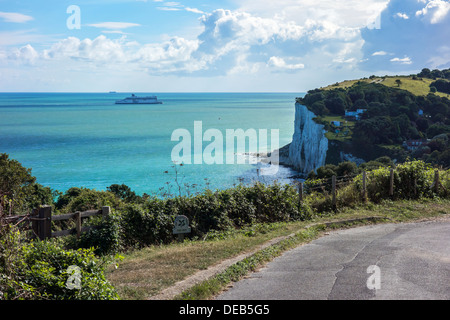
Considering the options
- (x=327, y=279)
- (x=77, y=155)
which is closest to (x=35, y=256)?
(x=327, y=279)

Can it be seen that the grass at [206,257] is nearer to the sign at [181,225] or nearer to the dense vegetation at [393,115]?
the sign at [181,225]

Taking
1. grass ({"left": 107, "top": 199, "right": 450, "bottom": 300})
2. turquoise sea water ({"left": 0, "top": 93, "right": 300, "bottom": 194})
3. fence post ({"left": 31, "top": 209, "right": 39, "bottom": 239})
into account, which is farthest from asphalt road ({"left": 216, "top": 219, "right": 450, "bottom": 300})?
turquoise sea water ({"left": 0, "top": 93, "right": 300, "bottom": 194})

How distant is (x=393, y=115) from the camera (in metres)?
79.0

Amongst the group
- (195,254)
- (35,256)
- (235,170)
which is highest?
(35,256)

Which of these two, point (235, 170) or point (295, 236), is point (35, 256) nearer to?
point (295, 236)

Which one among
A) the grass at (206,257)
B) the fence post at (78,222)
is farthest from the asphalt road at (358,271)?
the fence post at (78,222)

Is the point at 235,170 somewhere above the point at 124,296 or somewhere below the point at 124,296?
below

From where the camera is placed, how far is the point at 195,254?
9.86 metres

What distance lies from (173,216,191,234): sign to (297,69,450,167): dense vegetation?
47.0m

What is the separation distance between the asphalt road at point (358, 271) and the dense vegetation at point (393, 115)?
150 ft

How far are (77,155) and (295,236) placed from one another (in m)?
89.0

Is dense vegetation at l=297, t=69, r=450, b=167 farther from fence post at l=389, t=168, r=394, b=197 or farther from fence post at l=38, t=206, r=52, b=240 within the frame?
fence post at l=38, t=206, r=52, b=240

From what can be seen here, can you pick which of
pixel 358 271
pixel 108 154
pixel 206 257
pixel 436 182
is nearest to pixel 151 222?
pixel 206 257

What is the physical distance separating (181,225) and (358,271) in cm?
558
